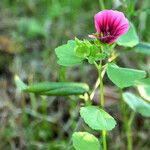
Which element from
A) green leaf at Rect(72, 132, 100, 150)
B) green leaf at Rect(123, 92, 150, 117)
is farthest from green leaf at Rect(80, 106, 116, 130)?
green leaf at Rect(123, 92, 150, 117)

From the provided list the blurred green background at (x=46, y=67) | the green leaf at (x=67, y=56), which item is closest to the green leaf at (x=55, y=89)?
the blurred green background at (x=46, y=67)

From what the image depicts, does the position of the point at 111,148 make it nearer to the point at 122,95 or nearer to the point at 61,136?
the point at 61,136

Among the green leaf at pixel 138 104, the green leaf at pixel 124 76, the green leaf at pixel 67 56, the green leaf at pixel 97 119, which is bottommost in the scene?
the green leaf at pixel 138 104

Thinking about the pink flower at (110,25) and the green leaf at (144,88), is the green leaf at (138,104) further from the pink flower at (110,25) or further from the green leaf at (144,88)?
the pink flower at (110,25)

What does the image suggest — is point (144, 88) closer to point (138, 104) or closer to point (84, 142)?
point (138, 104)

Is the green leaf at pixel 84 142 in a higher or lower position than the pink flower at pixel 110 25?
lower

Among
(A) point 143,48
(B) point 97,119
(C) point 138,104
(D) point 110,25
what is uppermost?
(D) point 110,25

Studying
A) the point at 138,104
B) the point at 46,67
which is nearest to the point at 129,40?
the point at 138,104
